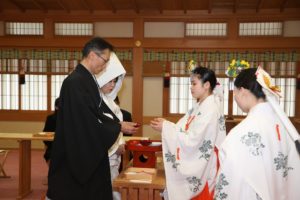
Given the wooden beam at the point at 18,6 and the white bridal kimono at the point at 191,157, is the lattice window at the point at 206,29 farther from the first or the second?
the white bridal kimono at the point at 191,157

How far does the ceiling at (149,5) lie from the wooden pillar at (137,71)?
1.28 ft

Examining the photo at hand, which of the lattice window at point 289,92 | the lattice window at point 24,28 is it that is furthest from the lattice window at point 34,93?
the lattice window at point 289,92

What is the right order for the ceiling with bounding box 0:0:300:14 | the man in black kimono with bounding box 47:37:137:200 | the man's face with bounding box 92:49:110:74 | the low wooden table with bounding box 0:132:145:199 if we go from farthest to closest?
the ceiling with bounding box 0:0:300:14
the low wooden table with bounding box 0:132:145:199
the man's face with bounding box 92:49:110:74
the man in black kimono with bounding box 47:37:137:200

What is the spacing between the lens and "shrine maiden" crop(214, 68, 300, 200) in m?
1.87

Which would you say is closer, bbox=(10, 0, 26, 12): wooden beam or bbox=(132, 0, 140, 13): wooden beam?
bbox=(132, 0, 140, 13): wooden beam

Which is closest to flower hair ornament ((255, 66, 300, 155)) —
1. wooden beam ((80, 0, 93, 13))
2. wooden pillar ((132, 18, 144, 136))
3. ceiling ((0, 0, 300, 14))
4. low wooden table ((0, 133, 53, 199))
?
low wooden table ((0, 133, 53, 199))

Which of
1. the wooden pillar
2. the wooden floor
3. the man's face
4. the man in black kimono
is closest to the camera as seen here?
the man in black kimono

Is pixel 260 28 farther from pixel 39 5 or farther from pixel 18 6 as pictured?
pixel 18 6

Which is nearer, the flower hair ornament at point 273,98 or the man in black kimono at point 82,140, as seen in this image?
the flower hair ornament at point 273,98

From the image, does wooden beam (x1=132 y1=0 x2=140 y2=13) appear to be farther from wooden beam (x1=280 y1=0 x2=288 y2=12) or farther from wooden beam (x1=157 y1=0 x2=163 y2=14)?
wooden beam (x1=280 y1=0 x2=288 y2=12)

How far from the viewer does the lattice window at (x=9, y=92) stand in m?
8.47

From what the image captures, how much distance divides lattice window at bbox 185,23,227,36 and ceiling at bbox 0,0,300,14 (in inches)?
13.3

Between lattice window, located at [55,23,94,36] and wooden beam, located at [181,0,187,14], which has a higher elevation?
wooden beam, located at [181,0,187,14]

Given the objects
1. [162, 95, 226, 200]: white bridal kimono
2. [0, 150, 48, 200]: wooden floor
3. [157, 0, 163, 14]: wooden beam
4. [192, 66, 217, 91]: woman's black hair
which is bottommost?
[0, 150, 48, 200]: wooden floor
